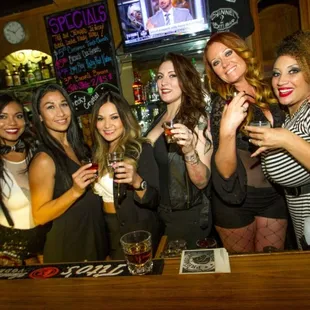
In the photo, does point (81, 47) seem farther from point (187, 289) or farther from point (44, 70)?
point (187, 289)

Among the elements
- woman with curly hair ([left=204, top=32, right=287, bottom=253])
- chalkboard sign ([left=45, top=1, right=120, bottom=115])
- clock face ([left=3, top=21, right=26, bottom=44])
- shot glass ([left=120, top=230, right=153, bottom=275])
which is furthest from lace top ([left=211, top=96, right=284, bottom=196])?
clock face ([left=3, top=21, right=26, bottom=44])

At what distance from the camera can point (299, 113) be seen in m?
1.84

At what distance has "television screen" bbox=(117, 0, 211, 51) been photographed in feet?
11.2

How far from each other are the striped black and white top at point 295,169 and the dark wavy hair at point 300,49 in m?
0.23

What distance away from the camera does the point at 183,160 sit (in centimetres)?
214

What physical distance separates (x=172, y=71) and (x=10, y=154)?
1372 millimetres

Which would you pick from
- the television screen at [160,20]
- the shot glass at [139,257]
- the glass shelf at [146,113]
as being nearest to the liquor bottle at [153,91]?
the glass shelf at [146,113]

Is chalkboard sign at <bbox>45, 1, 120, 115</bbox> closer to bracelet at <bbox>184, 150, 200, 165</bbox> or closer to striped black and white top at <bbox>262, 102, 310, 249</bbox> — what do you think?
bracelet at <bbox>184, 150, 200, 165</bbox>

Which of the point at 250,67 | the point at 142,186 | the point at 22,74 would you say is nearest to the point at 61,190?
the point at 142,186

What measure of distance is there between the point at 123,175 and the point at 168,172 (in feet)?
1.44

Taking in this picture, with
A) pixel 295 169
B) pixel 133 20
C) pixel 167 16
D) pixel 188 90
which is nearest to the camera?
pixel 295 169

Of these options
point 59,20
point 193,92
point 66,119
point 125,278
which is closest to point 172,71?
point 193,92

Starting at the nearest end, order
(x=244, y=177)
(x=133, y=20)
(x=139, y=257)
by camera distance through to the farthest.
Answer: (x=139, y=257) < (x=244, y=177) < (x=133, y=20)

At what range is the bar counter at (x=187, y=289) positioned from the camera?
0.96m
